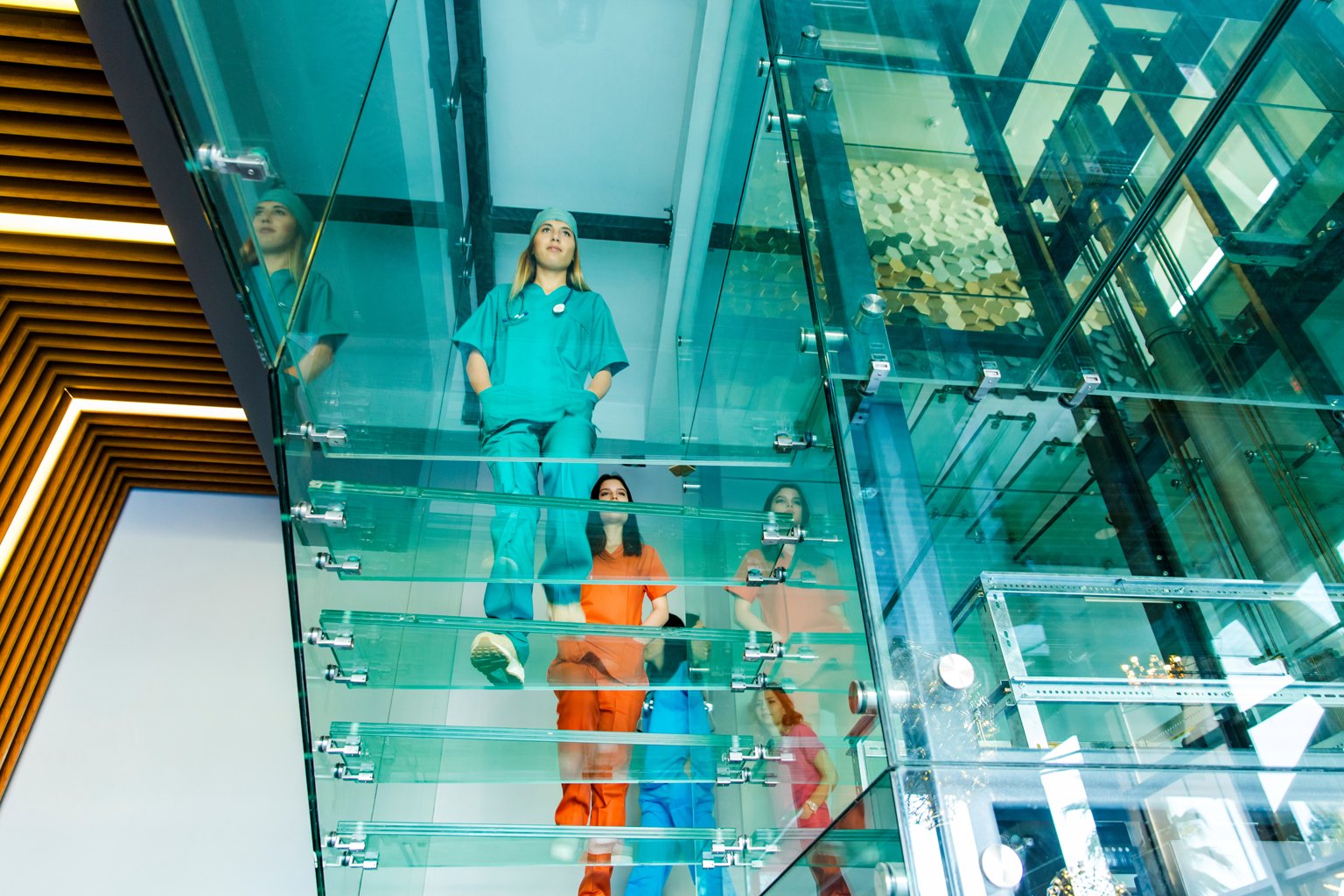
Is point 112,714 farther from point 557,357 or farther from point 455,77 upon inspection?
point 455,77

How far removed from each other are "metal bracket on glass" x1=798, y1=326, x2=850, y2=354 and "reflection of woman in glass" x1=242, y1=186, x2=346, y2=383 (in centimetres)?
118

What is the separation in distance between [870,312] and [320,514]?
4.53ft

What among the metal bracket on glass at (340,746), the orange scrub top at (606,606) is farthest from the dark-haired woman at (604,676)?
the metal bracket on glass at (340,746)

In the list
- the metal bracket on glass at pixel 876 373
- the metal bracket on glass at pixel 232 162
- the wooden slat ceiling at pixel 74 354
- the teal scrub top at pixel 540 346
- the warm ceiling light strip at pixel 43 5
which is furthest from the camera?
the teal scrub top at pixel 540 346

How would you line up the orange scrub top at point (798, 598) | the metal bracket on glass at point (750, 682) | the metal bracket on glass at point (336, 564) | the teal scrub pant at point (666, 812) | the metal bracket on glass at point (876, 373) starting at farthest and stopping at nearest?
the teal scrub pant at point (666, 812)
the metal bracket on glass at point (750, 682)
the metal bracket on glass at point (336, 564)
the orange scrub top at point (798, 598)
the metal bracket on glass at point (876, 373)

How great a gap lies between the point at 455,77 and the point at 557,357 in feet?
4.59

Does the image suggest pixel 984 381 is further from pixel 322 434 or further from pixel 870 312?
pixel 322 434

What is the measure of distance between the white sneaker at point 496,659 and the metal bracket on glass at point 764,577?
0.70m

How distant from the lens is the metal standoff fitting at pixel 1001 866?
4.23 ft

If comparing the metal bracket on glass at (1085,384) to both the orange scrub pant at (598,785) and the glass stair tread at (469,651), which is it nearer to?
the glass stair tread at (469,651)

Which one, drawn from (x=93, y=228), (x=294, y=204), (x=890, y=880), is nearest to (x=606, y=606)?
(x=294, y=204)

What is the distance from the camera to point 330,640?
2391 mm

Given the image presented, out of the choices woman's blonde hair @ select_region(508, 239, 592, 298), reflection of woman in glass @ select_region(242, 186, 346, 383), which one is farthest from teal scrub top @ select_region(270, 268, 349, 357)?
woman's blonde hair @ select_region(508, 239, 592, 298)

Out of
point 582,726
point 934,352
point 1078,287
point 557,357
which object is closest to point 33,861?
point 582,726
